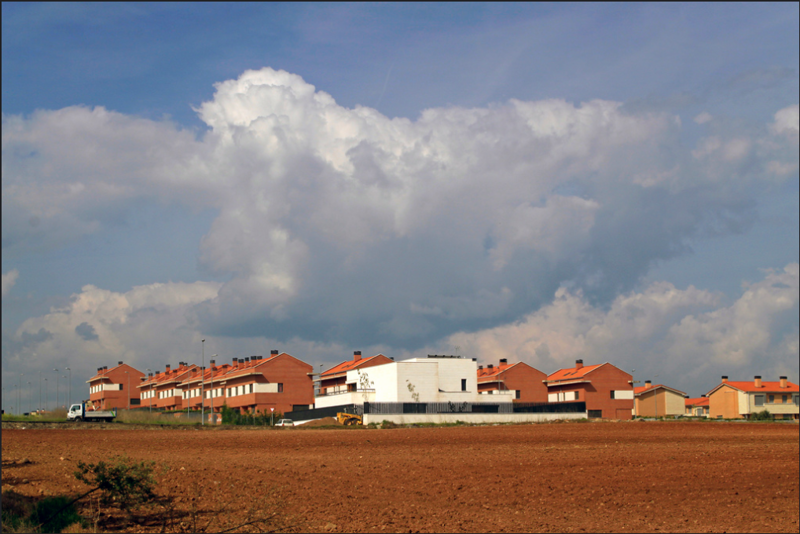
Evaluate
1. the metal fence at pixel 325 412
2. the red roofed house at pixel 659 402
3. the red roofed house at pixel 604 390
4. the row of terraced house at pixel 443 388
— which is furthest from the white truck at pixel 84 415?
the red roofed house at pixel 659 402

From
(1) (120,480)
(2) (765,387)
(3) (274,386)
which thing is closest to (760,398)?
(2) (765,387)

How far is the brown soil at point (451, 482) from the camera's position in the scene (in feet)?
63.2

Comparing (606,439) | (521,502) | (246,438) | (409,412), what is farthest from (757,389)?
(521,502)

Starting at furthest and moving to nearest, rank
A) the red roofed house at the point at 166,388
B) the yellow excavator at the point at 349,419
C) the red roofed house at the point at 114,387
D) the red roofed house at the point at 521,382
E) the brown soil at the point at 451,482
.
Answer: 1. the red roofed house at the point at 114,387
2. the red roofed house at the point at 166,388
3. the red roofed house at the point at 521,382
4. the yellow excavator at the point at 349,419
5. the brown soil at the point at 451,482

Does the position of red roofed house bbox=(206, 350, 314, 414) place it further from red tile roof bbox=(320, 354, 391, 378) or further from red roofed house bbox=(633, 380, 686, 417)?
red roofed house bbox=(633, 380, 686, 417)

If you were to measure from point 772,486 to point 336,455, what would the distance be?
60.1ft

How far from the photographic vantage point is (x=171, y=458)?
2941 centimetres

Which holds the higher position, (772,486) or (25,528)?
(25,528)

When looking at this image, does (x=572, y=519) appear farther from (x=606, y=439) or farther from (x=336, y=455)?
(x=606, y=439)

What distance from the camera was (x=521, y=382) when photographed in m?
97.4

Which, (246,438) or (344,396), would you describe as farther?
(344,396)

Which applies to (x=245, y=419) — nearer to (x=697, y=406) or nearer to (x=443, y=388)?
(x=443, y=388)

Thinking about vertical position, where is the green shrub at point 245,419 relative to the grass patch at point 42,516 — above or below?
below

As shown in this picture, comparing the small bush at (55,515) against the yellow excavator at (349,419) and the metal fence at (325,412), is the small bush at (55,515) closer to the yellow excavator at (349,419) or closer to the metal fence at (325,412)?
the yellow excavator at (349,419)
